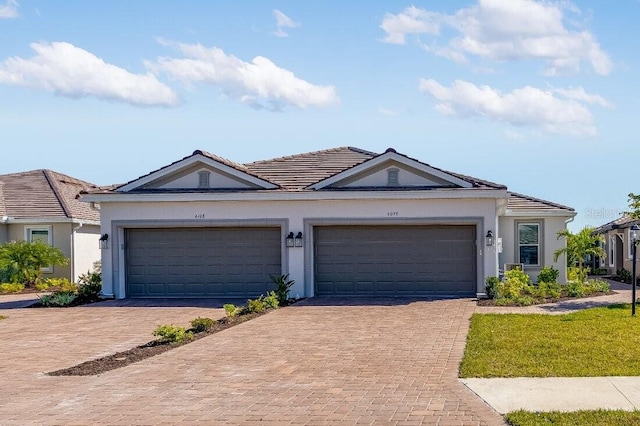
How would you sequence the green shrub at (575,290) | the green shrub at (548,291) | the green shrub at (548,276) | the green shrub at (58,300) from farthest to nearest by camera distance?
1. the green shrub at (548,276)
2. the green shrub at (575,290)
3. the green shrub at (548,291)
4. the green shrub at (58,300)

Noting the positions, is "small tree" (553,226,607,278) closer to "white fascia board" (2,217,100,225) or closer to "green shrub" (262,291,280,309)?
"green shrub" (262,291,280,309)

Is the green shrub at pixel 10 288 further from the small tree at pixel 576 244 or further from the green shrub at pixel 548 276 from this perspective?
the small tree at pixel 576 244

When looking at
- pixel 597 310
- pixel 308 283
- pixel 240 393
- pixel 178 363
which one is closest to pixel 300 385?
pixel 240 393

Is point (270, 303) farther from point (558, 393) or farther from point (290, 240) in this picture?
point (558, 393)

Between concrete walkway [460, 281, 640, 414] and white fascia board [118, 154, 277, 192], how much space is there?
41.7 feet

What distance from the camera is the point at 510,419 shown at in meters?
7.80

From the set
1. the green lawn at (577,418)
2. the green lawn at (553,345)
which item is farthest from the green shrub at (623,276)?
the green lawn at (577,418)

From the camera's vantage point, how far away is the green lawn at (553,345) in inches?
401

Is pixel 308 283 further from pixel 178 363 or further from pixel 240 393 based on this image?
pixel 240 393

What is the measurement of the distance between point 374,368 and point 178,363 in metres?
2.93

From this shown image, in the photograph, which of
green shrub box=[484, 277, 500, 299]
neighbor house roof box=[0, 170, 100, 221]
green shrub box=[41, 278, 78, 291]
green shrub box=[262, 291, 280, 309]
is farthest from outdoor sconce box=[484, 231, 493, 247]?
neighbor house roof box=[0, 170, 100, 221]

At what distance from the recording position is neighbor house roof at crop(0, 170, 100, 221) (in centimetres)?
2842

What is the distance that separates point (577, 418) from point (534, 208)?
18224 mm

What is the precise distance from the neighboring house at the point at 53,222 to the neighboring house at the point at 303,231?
6.96 m
